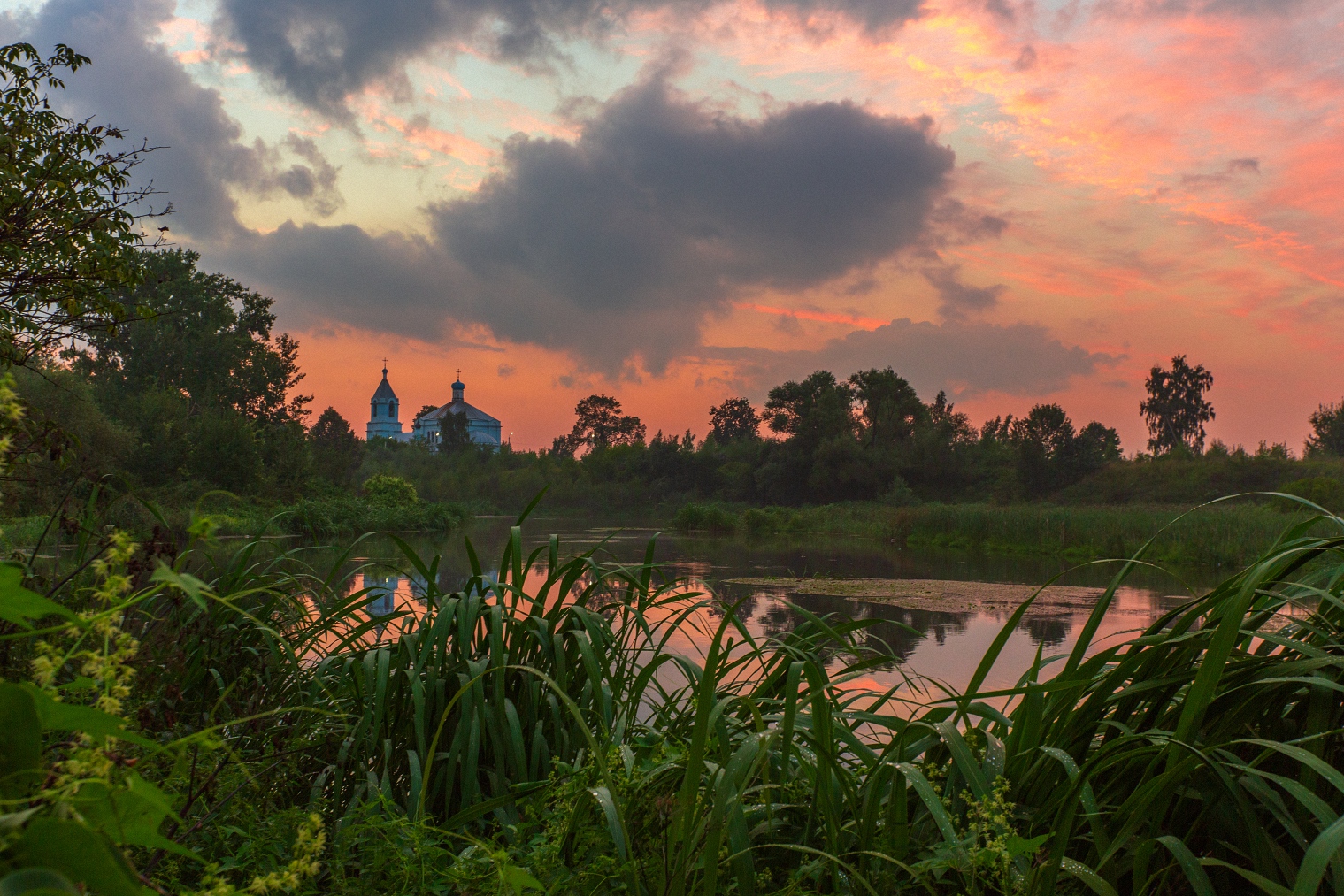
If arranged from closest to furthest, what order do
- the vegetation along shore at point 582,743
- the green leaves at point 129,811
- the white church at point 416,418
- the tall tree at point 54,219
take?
1. the green leaves at point 129,811
2. the vegetation along shore at point 582,743
3. the tall tree at point 54,219
4. the white church at point 416,418

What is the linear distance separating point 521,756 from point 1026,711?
0.93 m

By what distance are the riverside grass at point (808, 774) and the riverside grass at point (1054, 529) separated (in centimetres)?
820

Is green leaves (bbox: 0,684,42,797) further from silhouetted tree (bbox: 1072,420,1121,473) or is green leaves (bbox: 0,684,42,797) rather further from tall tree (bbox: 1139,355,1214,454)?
tall tree (bbox: 1139,355,1214,454)

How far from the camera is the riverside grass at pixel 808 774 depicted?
110 cm

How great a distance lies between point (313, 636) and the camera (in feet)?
7.27

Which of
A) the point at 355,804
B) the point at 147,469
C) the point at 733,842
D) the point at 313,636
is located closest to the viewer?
the point at 733,842

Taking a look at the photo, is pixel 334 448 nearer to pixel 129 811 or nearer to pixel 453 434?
pixel 453 434

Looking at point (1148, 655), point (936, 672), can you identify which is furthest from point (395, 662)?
point (936, 672)

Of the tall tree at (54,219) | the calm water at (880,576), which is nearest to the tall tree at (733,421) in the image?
the calm water at (880,576)

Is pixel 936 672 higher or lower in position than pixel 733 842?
lower

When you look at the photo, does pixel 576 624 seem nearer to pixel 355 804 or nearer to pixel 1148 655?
pixel 355 804

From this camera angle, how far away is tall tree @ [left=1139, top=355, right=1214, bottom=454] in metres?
45.8

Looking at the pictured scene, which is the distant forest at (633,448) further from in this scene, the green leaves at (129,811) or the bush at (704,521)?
the green leaves at (129,811)

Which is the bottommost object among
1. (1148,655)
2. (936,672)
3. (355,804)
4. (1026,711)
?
(936,672)
